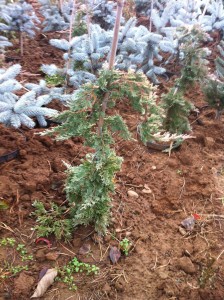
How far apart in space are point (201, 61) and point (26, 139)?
5.61 feet

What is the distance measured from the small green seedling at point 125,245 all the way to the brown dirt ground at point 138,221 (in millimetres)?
35

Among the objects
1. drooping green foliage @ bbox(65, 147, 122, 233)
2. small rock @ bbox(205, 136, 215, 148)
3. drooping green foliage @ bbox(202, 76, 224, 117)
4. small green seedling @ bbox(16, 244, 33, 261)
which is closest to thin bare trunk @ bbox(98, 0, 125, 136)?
drooping green foliage @ bbox(65, 147, 122, 233)

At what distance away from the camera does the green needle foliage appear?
1.75 m

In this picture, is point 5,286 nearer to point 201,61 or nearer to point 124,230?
point 124,230

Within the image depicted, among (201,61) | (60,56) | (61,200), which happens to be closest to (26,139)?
(61,200)

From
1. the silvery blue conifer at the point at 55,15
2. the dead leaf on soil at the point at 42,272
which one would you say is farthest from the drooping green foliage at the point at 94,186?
the silvery blue conifer at the point at 55,15

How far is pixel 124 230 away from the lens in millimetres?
2441

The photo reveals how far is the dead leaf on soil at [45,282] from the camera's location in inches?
77.1

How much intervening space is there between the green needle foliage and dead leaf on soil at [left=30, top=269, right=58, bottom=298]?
355mm

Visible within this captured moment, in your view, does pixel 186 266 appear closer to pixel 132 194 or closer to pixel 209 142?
pixel 132 194

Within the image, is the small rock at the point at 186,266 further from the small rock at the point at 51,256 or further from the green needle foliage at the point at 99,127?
the small rock at the point at 51,256

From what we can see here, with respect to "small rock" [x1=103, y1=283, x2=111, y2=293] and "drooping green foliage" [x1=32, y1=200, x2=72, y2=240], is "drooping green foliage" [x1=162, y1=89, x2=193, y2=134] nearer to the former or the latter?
"drooping green foliage" [x1=32, y1=200, x2=72, y2=240]

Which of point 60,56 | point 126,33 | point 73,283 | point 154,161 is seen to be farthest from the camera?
point 60,56

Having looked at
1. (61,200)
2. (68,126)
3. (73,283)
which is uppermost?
(68,126)
